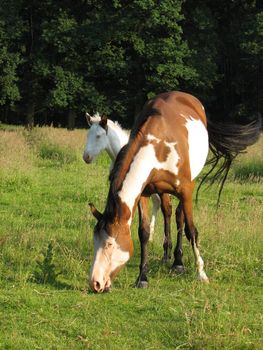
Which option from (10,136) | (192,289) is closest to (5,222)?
(192,289)

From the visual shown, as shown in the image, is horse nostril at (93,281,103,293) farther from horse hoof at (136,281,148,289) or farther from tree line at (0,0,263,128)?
tree line at (0,0,263,128)

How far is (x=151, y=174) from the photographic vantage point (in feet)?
18.3

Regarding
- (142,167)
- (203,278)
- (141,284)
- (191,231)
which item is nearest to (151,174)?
(142,167)

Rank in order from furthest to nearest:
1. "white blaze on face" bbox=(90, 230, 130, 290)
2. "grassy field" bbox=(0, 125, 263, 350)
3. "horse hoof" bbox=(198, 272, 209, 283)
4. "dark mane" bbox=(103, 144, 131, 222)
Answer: "horse hoof" bbox=(198, 272, 209, 283) → "dark mane" bbox=(103, 144, 131, 222) → "white blaze on face" bbox=(90, 230, 130, 290) → "grassy field" bbox=(0, 125, 263, 350)

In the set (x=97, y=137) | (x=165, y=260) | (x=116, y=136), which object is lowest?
(x=165, y=260)

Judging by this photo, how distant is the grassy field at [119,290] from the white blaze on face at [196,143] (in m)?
0.98

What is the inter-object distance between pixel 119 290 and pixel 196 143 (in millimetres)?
1981

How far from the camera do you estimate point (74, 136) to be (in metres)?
18.3

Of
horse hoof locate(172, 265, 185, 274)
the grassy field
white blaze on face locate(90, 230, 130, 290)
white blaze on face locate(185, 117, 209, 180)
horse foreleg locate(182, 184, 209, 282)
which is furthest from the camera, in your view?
white blaze on face locate(185, 117, 209, 180)

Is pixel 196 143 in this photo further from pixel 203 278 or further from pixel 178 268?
pixel 203 278

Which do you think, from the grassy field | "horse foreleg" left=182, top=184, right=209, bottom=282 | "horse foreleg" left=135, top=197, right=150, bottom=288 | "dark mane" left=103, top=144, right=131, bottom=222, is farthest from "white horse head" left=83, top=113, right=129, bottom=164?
"dark mane" left=103, top=144, right=131, bottom=222

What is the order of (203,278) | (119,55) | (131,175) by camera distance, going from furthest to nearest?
(119,55)
(203,278)
(131,175)

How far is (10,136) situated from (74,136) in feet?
7.42

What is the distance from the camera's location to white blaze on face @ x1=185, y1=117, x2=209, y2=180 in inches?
252
